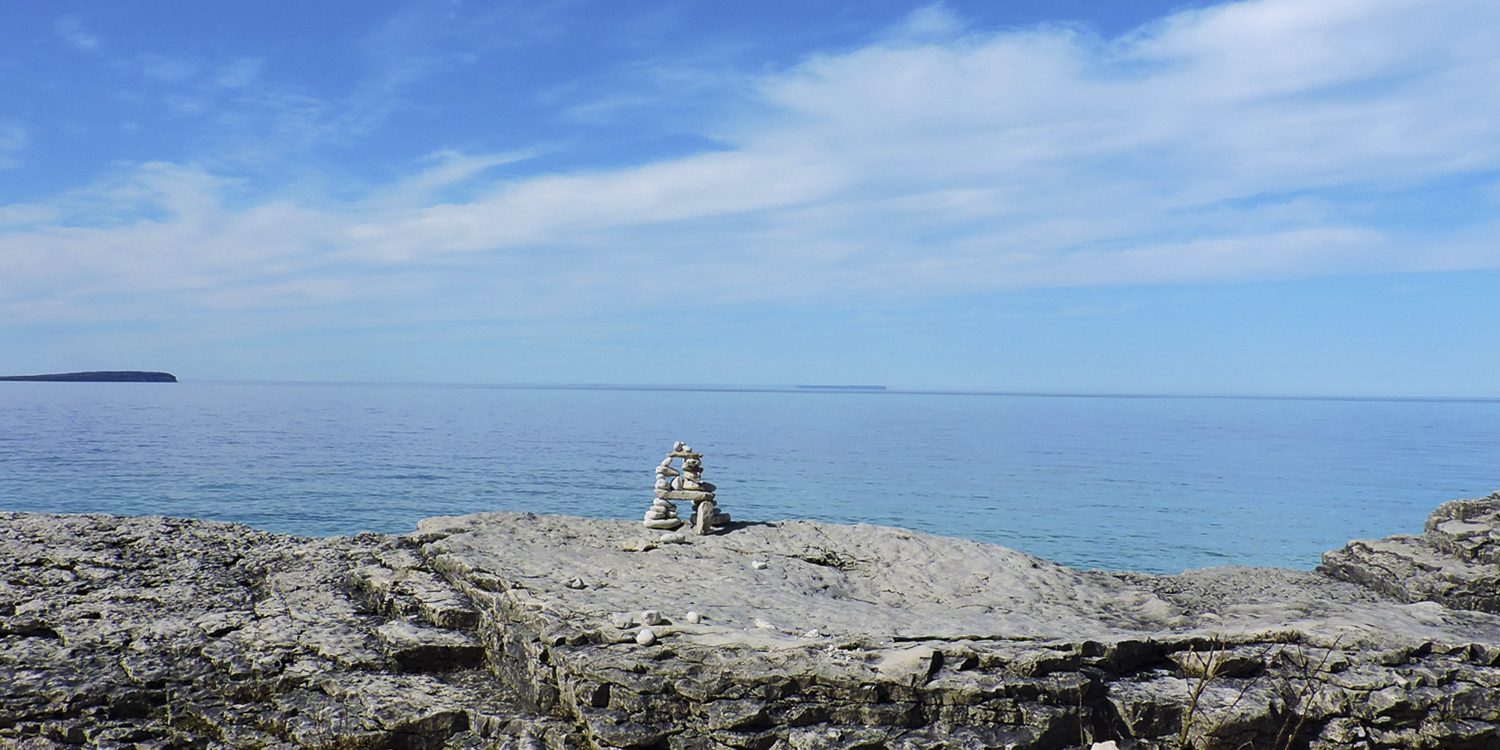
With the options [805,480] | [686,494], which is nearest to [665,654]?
[686,494]

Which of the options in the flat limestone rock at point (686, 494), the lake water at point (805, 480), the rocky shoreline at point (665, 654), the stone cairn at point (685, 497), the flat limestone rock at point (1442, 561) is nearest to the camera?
the rocky shoreline at point (665, 654)

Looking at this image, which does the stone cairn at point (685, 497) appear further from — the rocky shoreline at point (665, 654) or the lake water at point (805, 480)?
the lake water at point (805, 480)

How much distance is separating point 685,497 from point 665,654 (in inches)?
306

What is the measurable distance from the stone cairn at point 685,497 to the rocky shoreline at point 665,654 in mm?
1505

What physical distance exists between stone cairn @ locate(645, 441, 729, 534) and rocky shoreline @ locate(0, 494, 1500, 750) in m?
1.50

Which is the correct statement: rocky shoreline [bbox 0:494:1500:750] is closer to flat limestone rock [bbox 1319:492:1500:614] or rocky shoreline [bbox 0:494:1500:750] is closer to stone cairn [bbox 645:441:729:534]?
flat limestone rock [bbox 1319:492:1500:614]

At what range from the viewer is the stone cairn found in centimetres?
1881

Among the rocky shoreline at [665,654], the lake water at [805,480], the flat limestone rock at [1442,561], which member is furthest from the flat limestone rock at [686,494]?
the lake water at [805,480]

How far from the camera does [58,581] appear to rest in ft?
48.6

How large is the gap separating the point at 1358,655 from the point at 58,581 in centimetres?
1887

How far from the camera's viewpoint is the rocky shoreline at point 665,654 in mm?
10766

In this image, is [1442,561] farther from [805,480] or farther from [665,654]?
[805,480]

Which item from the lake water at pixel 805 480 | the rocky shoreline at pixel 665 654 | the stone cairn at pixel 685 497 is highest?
the stone cairn at pixel 685 497

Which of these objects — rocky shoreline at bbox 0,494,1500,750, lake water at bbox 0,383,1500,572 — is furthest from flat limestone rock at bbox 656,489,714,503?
lake water at bbox 0,383,1500,572
